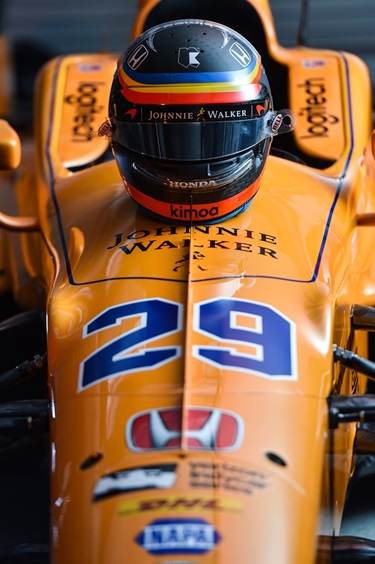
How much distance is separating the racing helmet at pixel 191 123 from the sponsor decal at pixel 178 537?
1114 mm

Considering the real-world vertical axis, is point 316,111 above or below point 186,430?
above

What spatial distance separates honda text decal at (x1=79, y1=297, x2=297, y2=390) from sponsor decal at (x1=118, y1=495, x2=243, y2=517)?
15.8 inches

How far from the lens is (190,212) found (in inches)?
124

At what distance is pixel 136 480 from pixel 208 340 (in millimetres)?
465

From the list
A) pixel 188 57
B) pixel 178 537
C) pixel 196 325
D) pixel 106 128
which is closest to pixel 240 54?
pixel 188 57

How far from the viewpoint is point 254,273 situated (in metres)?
2.94

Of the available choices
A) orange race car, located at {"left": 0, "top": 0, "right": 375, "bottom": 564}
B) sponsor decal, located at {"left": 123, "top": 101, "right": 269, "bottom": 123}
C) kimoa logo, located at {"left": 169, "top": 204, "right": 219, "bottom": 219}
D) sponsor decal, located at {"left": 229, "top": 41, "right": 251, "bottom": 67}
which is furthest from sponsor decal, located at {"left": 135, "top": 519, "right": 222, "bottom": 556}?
sponsor decal, located at {"left": 229, "top": 41, "right": 251, "bottom": 67}

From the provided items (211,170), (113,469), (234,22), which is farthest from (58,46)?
(113,469)

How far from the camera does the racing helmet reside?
306 centimetres

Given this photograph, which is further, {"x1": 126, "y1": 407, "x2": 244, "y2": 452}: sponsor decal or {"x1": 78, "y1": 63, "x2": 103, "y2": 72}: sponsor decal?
{"x1": 78, "y1": 63, "x2": 103, "y2": 72}: sponsor decal

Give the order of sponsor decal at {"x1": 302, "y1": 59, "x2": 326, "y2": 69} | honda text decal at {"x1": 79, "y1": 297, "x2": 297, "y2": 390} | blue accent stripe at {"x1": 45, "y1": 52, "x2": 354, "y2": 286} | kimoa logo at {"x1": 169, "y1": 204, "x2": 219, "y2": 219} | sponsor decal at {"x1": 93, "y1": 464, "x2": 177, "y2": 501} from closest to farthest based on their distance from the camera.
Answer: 1. sponsor decal at {"x1": 93, "y1": 464, "x2": 177, "y2": 501}
2. honda text decal at {"x1": 79, "y1": 297, "x2": 297, "y2": 390}
3. blue accent stripe at {"x1": 45, "y1": 52, "x2": 354, "y2": 286}
4. kimoa logo at {"x1": 169, "y1": 204, "x2": 219, "y2": 219}
5. sponsor decal at {"x1": 302, "y1": 59, "x2": 326, "y2": 69}

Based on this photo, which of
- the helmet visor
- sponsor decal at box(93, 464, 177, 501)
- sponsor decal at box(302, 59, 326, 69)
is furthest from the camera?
sponsor decal at box(302, 59, 326, 69)

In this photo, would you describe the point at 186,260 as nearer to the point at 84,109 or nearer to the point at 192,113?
the point at 192,113

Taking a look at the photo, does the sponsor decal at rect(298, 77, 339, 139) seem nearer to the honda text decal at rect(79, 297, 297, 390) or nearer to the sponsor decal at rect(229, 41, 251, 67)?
the sponsor decal at rect(229, 41, 251, 67)
